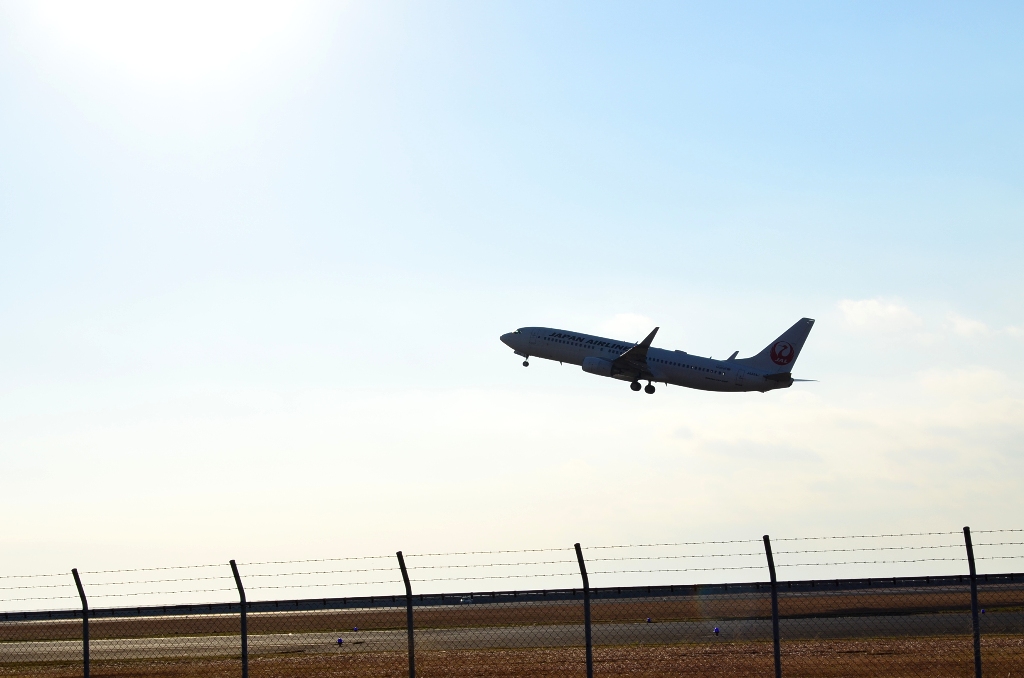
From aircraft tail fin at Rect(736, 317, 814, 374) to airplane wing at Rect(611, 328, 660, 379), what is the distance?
774 centimetres

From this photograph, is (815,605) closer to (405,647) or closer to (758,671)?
(405,647)

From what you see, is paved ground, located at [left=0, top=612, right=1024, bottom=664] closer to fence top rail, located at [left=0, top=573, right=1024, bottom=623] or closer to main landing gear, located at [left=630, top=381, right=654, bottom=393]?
fence top rail, located at [left=0, top=573, right=1024, bottom=623]

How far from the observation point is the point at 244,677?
19.2 metres

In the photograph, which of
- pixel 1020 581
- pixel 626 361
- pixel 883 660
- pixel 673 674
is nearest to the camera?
pixel 1020 581

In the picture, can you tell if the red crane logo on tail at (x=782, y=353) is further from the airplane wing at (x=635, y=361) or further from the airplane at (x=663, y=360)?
the airplane wing at (x=635, y=361)

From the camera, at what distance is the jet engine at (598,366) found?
84438 mm

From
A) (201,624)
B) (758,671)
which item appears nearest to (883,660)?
(758,671)

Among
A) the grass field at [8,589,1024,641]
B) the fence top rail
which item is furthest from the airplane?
the fence top rail

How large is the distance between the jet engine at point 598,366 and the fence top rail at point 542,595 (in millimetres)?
65429

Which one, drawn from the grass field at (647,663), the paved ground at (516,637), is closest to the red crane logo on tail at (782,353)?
the paved ground at (516,637)

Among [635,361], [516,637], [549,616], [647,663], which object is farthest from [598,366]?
[647,663]

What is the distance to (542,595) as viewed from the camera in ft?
61.6

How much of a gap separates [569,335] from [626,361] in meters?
6.09

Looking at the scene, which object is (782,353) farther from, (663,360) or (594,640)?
(594,640)
